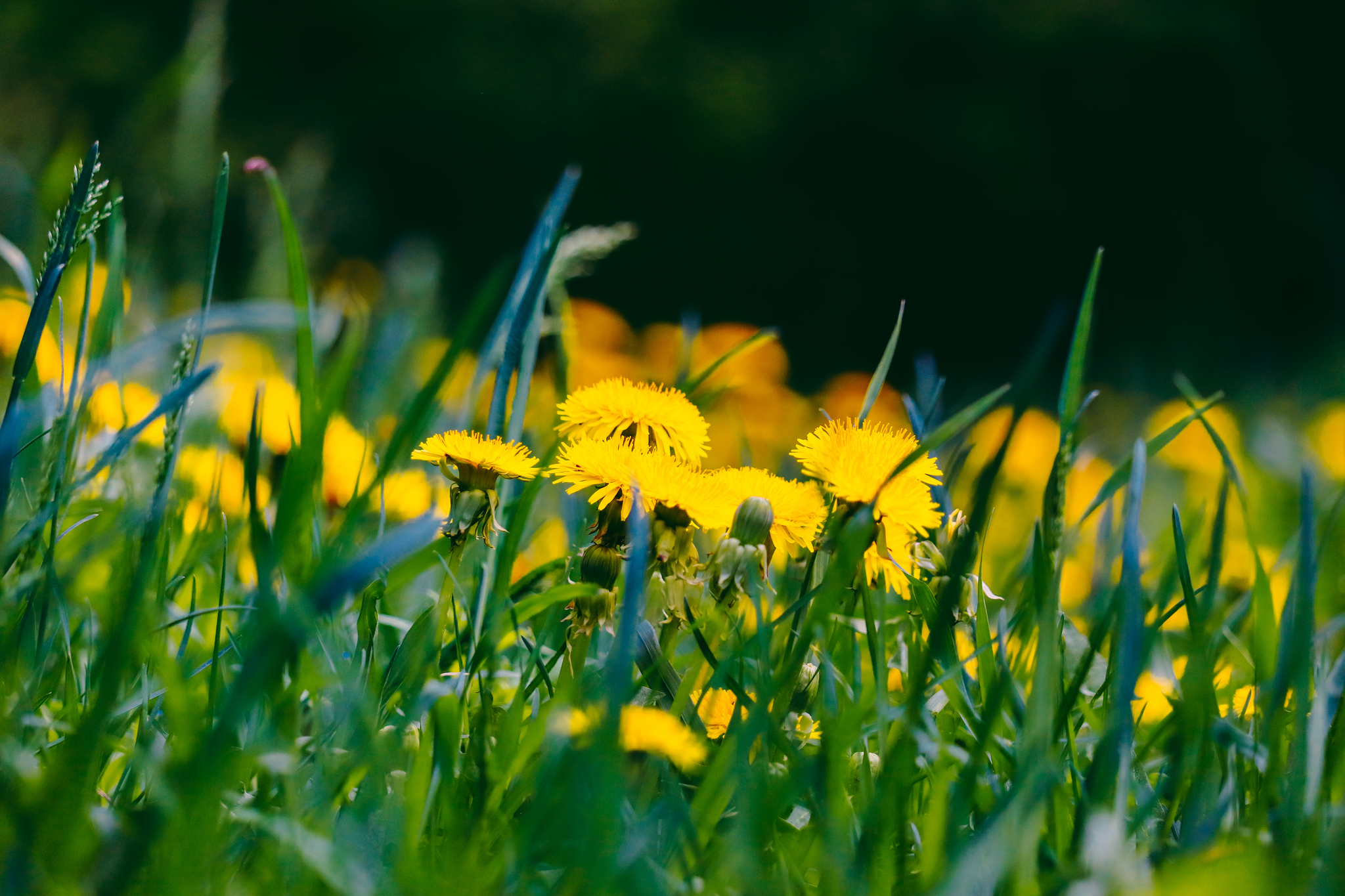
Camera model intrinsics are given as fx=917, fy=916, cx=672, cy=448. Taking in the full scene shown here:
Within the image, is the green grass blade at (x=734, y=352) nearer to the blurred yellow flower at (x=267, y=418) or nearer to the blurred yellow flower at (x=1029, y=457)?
the blurred yellow flower at (x=267, y=418)

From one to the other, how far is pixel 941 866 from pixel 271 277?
1.48 metres

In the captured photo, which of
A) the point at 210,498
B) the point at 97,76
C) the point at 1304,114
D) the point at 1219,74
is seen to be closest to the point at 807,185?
the point at 1219,74

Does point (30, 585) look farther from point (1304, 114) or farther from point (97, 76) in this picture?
point (1304, 114)

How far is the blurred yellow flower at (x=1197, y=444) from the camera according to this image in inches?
59.0

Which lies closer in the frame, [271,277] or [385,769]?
[385,769]

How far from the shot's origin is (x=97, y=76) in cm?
393

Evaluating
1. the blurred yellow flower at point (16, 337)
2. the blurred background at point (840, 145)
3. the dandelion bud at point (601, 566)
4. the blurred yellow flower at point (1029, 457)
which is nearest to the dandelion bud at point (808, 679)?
the dandelion bud at point (601, 566)

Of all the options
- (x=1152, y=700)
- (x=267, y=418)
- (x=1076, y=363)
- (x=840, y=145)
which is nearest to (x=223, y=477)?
(x=267, y=418)

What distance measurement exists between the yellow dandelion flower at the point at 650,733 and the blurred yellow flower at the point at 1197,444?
131 centimetres

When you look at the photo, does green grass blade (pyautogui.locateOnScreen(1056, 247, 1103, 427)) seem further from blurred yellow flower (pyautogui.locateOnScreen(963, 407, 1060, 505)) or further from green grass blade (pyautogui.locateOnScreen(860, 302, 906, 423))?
blurred yellow flower (pyautogui.locateOnScreen(963, 407, 1060, 505))

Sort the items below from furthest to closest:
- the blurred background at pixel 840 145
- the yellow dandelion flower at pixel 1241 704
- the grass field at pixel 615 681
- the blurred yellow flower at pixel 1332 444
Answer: the blurred background at pixel 840 145 → the blurred yellow flower at pixel 1332 444 → the yellow dandelion flower at pixel 1241 704 → the grass field at pixel 615 681

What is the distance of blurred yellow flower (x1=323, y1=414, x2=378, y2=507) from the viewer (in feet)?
2.51

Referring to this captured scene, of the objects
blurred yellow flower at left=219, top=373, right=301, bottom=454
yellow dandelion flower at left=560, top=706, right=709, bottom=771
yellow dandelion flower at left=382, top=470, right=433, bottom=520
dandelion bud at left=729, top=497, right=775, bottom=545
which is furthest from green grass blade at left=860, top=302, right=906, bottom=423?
blurred yellow flower at left=219, top=373, right=301, bottom=454

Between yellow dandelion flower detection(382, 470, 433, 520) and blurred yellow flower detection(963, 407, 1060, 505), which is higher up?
blurred yellow flower detection(963, 407, 1060, 505)
